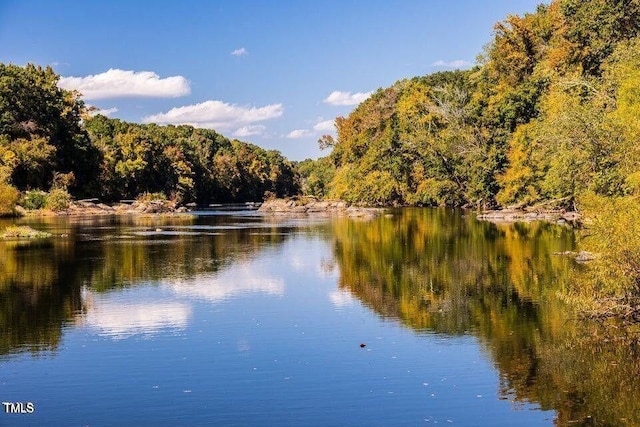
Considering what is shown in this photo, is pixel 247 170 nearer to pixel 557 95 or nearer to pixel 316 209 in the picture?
pixel 316 209

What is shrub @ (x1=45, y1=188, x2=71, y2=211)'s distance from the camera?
282 feet

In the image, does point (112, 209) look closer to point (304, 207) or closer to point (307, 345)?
point (304, 207)

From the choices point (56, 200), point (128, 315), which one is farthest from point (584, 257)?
point (56, 200)

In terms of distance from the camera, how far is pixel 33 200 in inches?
3403

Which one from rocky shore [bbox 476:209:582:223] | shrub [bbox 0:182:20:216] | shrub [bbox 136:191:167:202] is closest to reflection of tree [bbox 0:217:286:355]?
shrub [bbox 0:182:20:216]

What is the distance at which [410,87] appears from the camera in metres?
116

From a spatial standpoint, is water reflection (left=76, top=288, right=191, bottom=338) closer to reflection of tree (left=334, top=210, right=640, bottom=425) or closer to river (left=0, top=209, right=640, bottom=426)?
river (left=0, top=209, right=640, bottom=426)

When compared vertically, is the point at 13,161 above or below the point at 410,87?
below

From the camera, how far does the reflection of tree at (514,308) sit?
14.6 metres

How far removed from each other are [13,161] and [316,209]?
42.4m

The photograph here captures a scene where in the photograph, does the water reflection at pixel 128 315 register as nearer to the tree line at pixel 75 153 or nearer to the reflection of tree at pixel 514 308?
the reflection of tree at pixel 514 308

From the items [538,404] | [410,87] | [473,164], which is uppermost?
[410,87]

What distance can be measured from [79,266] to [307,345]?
18639 millimetres

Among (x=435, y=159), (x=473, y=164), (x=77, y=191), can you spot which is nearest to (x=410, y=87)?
(x=435, y=159)
